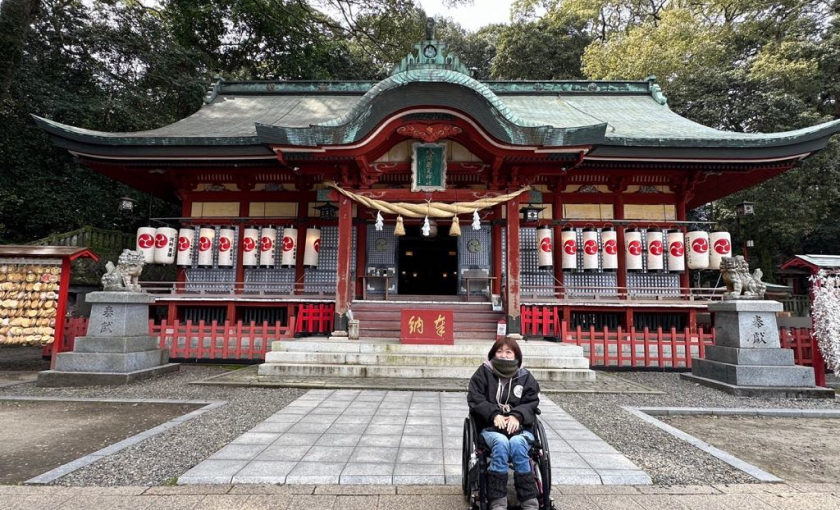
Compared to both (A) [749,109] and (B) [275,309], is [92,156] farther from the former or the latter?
(A) [749,109]

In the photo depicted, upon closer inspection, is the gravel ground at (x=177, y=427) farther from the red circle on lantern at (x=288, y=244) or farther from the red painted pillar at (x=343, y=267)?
the red circle on lantern at (x=288, y=244)

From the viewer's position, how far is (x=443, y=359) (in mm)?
→ 8617

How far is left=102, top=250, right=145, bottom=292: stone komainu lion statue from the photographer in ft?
26.8

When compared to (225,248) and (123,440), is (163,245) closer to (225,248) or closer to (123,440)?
(225,248)

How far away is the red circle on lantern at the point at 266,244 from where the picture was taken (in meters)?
12.7

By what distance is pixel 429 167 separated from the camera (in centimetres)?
1072

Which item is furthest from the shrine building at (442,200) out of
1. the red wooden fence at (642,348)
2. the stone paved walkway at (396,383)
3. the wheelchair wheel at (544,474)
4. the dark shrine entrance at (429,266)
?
the wheelchair wheel at (544,474)

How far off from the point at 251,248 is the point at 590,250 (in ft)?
34.1

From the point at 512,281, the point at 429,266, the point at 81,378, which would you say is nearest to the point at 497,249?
the point at 512,281

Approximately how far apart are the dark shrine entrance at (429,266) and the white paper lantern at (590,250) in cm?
441

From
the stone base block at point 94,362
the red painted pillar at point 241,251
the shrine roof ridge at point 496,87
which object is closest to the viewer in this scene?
the stone base block at point 94,362

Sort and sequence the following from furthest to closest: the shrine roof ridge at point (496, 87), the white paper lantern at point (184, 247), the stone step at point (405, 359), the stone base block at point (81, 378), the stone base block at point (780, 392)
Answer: the shrine roof ridge at point (496, 87) < the white paper lantern at point (184, 247) < the stone step at point (405, 359) < the stone base block at point (81, 378) < the stone base block at point (780, 392)

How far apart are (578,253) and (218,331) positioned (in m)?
10.5

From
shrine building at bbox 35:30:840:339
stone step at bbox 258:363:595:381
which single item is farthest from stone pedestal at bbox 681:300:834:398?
shrine building at bbox 35:30:840:339
